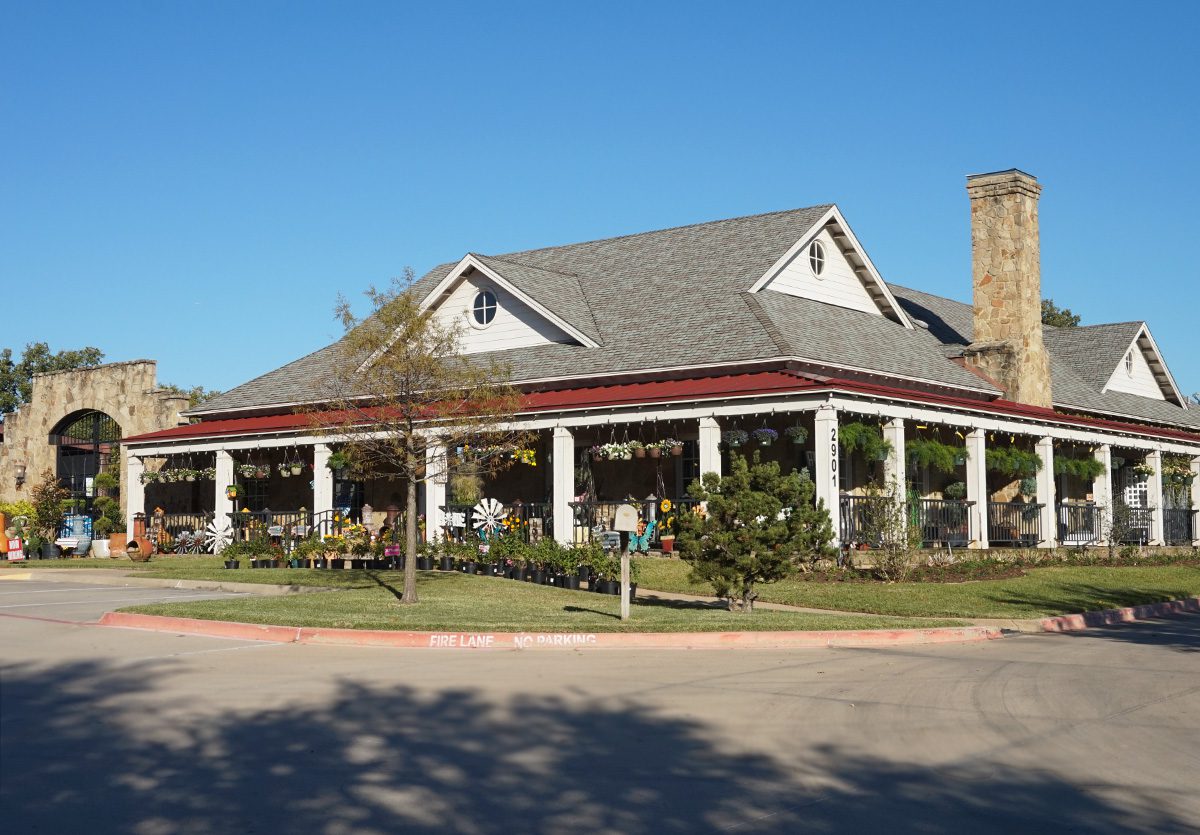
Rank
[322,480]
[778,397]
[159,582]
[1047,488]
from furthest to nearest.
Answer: [1047,488] → [322,480] → [778,397] → [159,582]

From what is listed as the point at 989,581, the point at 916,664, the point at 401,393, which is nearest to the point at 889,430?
the point at 989,581

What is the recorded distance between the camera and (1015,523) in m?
32.8

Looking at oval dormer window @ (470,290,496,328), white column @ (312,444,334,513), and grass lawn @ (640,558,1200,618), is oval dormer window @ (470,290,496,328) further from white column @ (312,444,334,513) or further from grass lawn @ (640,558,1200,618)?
grass lawn @ (640,558,1200,618)

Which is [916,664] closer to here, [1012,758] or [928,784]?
[1012,758]

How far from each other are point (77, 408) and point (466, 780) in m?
37.5

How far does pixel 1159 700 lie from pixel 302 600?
12.9 meters

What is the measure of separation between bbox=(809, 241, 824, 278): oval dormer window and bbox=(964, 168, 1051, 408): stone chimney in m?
4.89

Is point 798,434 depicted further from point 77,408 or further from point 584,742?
point 77,408

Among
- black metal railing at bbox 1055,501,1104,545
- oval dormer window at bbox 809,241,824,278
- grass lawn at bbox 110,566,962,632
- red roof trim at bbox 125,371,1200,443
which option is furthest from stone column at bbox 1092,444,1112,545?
grass lawn at bbox 110,566,962,632

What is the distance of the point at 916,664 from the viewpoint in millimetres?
14508

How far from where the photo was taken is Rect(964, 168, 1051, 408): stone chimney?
1404 inches

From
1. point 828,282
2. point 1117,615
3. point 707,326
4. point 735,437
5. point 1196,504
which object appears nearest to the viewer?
point 1117,615

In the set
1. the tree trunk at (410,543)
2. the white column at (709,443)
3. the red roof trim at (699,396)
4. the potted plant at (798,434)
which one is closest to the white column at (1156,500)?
the red roof trim at (699,396)

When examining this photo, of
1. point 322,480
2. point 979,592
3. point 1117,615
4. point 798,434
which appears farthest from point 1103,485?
point 322,480
